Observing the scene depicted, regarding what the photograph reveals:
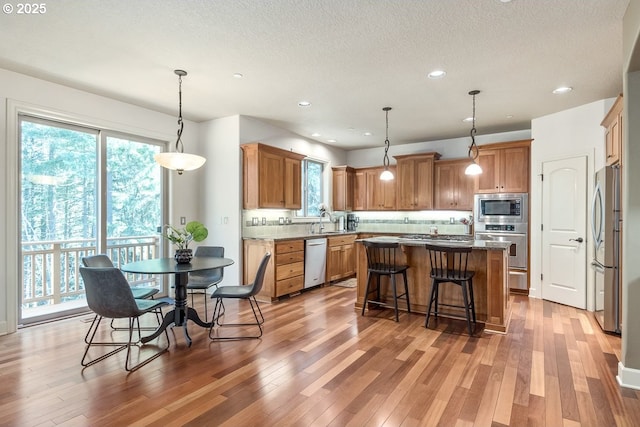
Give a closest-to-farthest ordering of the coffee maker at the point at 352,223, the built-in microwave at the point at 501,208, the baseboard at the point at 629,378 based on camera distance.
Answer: the baseboard at the point at 629,378 < the built-in microwave at the point at 501,208 < the coffee maker at the point at 352,223

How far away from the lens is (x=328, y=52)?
10.4 ft

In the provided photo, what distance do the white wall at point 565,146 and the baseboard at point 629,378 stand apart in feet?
7.56

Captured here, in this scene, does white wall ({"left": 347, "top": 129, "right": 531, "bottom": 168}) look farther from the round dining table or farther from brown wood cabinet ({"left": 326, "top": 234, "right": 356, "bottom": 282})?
the round dining table

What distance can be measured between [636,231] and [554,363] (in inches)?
48.9

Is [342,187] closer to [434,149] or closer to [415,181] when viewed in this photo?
[415,181]

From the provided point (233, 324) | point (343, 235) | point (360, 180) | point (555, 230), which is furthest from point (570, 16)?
point (360, 180)

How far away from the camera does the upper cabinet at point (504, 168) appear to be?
5389mm

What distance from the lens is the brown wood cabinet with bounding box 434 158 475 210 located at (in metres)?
6.29

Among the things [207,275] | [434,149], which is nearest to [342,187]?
[434,149]

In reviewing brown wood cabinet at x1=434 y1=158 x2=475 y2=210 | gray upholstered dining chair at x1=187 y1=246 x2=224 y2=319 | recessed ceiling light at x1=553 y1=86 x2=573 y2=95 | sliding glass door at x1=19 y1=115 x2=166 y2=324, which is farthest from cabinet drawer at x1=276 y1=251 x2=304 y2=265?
recessed ceiling light at x1=553 y1=86 x2=573 y2=95

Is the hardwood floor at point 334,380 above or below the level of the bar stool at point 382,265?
below

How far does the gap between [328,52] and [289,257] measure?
3.02 m

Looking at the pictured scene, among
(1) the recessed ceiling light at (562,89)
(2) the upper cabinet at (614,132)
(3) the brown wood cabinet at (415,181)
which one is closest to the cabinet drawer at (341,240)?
(3) the brown wood cabinet at (415,181)

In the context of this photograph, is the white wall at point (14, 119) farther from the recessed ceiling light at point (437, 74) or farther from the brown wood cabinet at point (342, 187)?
the brown wood cabinet at point (342, 187)
